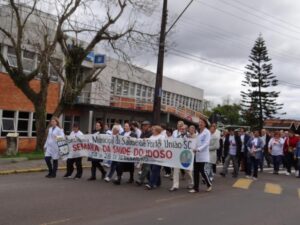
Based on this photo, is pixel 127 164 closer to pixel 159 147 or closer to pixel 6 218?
pixel 159 147

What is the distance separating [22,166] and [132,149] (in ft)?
16.4

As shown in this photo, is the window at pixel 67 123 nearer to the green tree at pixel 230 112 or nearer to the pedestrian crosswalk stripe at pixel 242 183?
the pedestrian crosswalk stripe at pixel 242 183

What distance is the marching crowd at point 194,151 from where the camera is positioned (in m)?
13.0

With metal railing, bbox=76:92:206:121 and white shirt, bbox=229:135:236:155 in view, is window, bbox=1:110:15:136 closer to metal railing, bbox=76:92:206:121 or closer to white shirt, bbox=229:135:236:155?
metal railing, bbox=76:92:206:121

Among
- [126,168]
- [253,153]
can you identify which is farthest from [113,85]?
[126,168]

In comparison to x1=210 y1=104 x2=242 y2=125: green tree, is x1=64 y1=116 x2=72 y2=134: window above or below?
below

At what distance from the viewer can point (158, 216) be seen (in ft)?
Answer: 30.3

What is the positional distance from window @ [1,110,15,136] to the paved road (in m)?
17.0

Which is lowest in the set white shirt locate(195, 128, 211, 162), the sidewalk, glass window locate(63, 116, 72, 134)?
the sidewalk

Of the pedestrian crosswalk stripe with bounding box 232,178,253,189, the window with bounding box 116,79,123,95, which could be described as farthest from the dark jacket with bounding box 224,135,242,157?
the window with bounding box 116,79,123,95

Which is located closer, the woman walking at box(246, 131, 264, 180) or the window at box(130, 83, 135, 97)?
the woman walking at box(246, 131, 264, 180)

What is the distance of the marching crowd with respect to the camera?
42.5 feet

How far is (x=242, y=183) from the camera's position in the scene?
15.6m

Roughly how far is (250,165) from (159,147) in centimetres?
566
